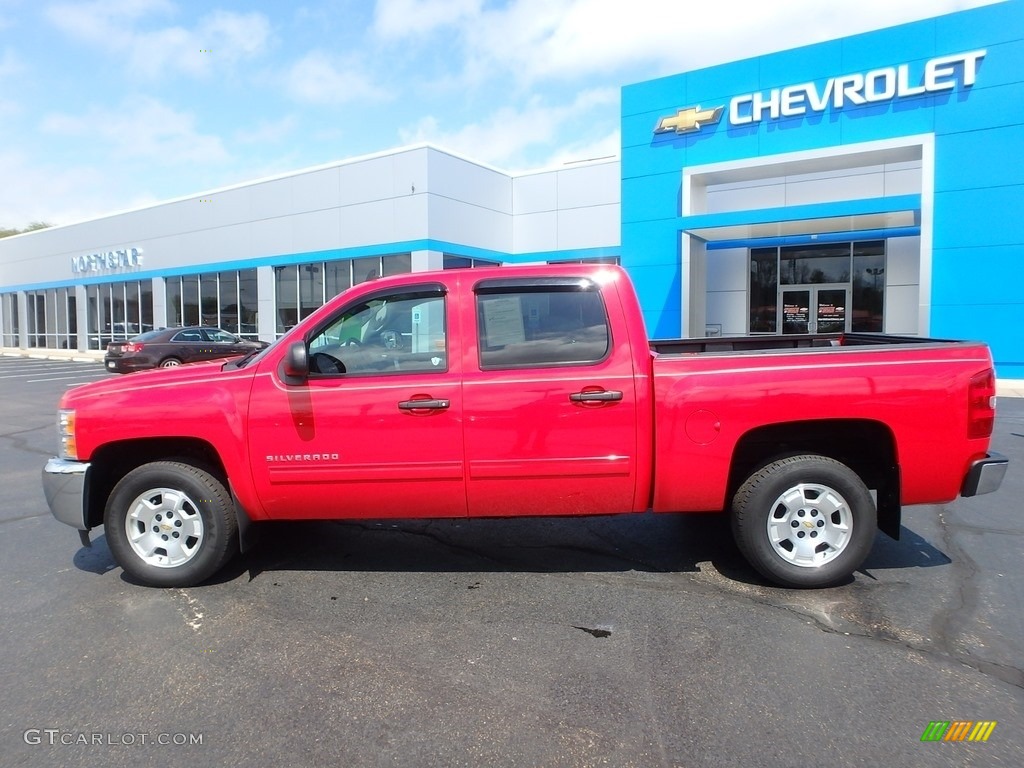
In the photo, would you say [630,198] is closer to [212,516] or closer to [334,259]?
[334,259]

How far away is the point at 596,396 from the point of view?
402 cm

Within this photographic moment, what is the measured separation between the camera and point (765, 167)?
17359 millimetres

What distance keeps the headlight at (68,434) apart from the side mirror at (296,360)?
1.39 meters

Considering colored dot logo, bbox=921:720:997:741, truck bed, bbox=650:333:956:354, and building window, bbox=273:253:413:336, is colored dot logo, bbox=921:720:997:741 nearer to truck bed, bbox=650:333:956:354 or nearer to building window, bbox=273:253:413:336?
truck bed, bbox=650:333:956:354

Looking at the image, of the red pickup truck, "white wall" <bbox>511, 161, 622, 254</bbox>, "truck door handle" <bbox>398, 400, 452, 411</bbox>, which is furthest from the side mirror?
"white wall" <bbox>511, 161, 622, 254</bbox>

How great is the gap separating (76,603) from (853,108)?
17.7 m

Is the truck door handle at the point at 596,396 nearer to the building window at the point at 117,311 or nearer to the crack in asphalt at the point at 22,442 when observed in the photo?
the crack in asphalt at the point at 22,442

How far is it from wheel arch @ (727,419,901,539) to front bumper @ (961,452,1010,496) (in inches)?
15.1

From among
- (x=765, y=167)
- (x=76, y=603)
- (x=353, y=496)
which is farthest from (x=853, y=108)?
(x=76, y=603)

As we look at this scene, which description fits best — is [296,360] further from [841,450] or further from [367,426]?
[841,450]

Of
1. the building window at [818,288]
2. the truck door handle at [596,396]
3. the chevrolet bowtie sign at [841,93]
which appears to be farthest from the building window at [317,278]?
the truck door handle at [596,396]

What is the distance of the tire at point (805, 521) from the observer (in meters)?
4.12

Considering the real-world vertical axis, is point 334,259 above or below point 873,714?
above

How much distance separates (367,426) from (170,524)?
1405 millimetres
